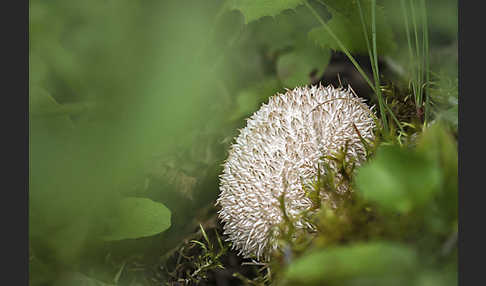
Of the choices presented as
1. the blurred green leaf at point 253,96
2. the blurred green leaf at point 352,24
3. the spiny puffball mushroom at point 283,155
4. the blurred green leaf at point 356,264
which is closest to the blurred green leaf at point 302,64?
the blurred green leaf at point 253,96

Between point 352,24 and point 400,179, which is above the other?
point 352,24

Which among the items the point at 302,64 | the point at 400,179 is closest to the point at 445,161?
the point at 400,179

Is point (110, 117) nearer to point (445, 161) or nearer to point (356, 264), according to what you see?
point (356, 264)

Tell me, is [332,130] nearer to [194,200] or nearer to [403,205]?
[403,205]

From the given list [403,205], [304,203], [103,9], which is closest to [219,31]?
[304,203]

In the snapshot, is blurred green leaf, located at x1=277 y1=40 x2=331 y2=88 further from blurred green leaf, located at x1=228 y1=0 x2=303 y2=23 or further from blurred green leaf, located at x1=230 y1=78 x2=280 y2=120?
blurred green leaf, located at x1=228 y1=0 x2=303 y2=23

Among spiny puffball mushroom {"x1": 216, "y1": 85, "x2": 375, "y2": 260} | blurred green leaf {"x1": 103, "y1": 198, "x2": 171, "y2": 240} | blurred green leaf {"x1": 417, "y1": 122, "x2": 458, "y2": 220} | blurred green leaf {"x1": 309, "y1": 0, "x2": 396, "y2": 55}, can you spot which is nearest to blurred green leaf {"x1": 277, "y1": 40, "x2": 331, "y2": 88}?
blurred green leaf {"x1": 309, "y1": 0, "x2": 396, "y2": 55}

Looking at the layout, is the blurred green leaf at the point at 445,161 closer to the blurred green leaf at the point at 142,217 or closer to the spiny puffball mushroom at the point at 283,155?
the spiny puffball mushroom at the point at 283,155
